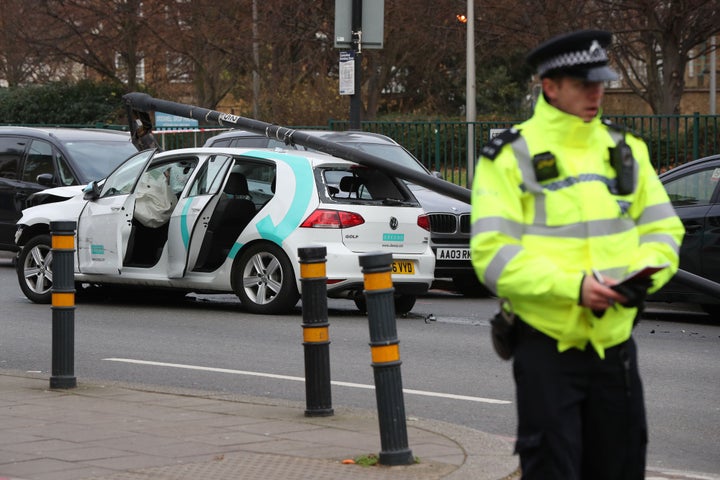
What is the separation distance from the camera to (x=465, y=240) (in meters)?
15.2

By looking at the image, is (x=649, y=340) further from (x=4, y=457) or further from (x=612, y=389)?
(x=612, y=389)

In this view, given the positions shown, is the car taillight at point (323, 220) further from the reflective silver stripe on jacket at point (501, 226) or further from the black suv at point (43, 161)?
the reflective silver stripe on jacket at point (501, 226)

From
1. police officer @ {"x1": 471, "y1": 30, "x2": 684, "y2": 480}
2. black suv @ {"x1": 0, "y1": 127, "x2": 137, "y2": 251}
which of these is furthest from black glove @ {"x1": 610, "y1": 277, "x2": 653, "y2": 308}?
black suv @ {"x1": 0, "y1": 127, "x2": 137, "y2": 251}

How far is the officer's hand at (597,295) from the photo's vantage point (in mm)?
3816

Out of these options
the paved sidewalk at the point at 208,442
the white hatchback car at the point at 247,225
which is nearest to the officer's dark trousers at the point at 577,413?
the paved sidewalk at the point at 208,442

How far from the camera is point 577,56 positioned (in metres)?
4.03

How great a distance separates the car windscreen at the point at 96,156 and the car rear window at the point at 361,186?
20.0ft

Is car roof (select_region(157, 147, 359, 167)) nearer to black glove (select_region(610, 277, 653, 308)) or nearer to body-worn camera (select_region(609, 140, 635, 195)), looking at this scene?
body-worn camera (select_region(609, 140, 635, 195))

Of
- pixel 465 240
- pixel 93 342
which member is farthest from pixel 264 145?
pixel 93 342

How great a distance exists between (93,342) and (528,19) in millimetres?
23098

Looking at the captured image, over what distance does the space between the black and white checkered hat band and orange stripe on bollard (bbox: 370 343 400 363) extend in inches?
103

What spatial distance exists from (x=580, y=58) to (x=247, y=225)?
918cm

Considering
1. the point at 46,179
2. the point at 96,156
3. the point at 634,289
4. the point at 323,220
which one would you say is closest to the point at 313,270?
the point at 634,289

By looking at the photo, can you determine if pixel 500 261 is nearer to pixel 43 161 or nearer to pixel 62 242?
pixel 62 242
